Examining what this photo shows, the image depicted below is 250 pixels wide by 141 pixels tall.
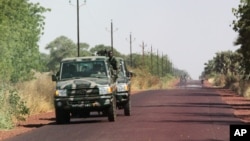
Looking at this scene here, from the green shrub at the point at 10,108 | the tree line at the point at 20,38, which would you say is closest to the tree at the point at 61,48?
the tree line at the point at 20,38

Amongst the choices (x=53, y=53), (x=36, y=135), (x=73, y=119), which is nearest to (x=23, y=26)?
(x=73, y=119)

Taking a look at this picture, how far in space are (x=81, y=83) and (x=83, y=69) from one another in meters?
1.17

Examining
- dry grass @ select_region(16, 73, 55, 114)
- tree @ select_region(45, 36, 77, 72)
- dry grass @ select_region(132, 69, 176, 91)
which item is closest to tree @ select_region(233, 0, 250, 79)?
dry grass @ select_region(16, 73, 55, 114)

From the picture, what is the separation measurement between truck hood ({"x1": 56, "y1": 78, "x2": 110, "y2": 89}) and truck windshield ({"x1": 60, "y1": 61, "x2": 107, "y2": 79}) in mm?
561

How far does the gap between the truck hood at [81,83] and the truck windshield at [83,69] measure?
561 millimetres

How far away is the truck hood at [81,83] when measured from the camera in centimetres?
2462

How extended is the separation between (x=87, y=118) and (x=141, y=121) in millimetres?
4418

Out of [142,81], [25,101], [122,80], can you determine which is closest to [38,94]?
[25,101]

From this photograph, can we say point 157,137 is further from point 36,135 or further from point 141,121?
point 141,121

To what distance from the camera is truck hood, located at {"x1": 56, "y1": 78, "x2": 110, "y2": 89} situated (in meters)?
24.6

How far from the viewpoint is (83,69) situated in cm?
2572

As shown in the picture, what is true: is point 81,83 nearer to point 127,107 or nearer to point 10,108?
point 10,108

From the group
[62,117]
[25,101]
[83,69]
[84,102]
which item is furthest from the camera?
[25,101]

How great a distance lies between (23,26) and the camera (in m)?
51.5
